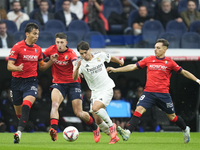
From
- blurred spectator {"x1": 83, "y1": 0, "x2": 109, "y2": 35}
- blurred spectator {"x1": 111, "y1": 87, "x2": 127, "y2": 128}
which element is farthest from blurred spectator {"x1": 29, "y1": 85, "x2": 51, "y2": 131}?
blurred spectator {"x1": 83, "y1": 0, "x2": 109, "y2": 35}

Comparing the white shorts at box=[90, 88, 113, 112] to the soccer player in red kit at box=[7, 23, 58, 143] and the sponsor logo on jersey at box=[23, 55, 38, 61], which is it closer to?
the soccer player in red kit at box=[7, 23, 58, 143]

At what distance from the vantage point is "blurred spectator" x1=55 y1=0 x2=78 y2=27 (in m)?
12.3

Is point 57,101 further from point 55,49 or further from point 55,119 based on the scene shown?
point 55,49

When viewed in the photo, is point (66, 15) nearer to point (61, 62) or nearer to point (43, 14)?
point (43, 14)

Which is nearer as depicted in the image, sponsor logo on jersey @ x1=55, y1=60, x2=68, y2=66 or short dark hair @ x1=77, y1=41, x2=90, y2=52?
short dark hair @ x1=77, y1=41, x2=90, y2=52

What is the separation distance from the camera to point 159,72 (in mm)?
7418

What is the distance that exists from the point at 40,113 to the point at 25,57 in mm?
4222

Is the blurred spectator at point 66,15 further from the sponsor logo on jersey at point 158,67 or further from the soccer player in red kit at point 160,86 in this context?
the sponsor logo on jersey at point 158,67

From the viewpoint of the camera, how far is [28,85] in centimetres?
730

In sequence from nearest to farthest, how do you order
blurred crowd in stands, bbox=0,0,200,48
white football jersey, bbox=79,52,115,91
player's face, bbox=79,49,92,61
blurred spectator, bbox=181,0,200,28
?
player's face, bbox=79,49,92,61
white football jersey, bbox=79,52,115,91
blurred crowd in stands, bbox=0,0,200,48
blurred spectator, bbox=181,0,200,28

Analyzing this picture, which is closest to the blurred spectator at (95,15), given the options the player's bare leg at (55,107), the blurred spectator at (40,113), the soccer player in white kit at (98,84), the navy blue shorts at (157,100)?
the blurred spectator at (40,113)

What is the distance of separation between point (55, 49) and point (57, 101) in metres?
1.12

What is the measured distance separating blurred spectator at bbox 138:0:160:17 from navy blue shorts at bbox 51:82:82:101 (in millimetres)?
6459

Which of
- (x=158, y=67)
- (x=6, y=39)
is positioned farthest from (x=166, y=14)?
(x=158, y=67)
